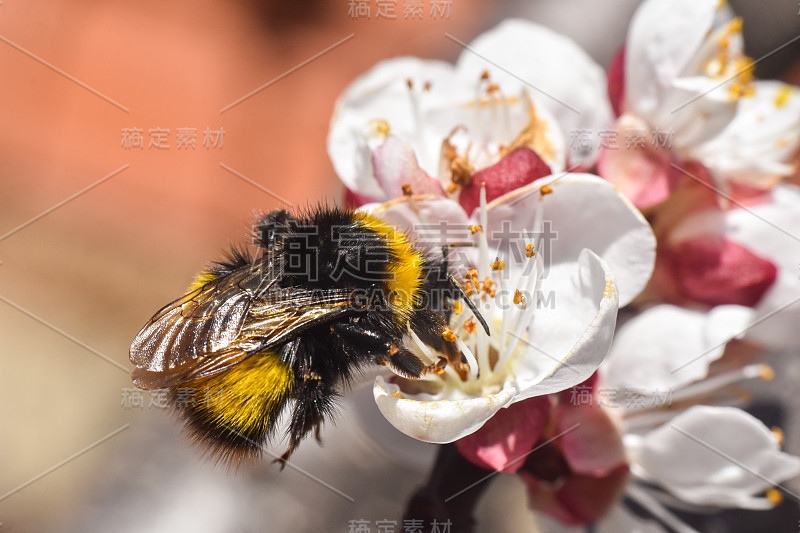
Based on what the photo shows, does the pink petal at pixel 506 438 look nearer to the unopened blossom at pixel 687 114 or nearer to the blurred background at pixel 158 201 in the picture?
the blurred background at pixel 158 201

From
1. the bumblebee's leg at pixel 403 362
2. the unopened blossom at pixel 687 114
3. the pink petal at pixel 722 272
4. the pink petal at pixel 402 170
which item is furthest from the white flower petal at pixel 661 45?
the bumblebee's leg at pixel 403 362

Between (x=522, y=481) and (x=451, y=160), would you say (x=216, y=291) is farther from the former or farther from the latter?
(x=522, y=481)

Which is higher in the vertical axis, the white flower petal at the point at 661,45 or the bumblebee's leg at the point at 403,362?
the white flower petal at the point at 661,45

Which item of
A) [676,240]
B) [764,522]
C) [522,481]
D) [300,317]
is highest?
[300,317]

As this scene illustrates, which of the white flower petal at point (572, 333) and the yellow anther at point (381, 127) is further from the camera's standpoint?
the yellow anther at point (381, 127)

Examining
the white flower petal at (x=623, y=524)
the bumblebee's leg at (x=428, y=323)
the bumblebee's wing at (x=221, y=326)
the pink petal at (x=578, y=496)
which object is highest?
the bumblebee's wing at (x=221, y=326)

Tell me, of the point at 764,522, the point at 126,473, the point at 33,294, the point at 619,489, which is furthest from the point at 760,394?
the point at 33,294

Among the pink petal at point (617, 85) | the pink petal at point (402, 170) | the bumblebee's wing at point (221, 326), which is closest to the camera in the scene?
the bumblebee's wing at point (221, 326)

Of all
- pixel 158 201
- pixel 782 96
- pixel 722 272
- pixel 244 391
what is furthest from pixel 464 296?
pixel 158 201
